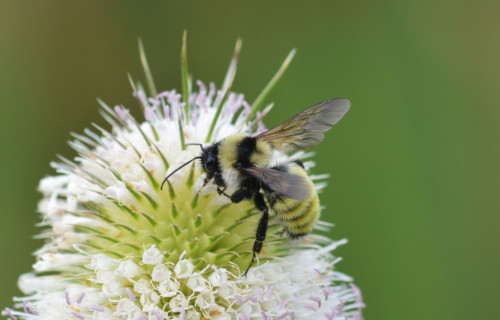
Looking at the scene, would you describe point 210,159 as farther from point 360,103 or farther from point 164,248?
point 360,103

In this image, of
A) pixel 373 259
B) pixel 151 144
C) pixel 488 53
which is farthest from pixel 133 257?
pixel 488 53

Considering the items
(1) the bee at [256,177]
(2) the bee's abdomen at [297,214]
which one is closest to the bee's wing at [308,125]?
(1) the bee at [256,177]

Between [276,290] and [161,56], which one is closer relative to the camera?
[276,290]

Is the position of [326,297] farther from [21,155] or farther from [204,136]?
[21,155]

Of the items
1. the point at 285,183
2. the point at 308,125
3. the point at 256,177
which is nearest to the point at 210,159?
the point at 256,177

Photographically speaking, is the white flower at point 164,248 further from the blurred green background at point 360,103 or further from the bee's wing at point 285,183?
the blurred green background at point 360,103
